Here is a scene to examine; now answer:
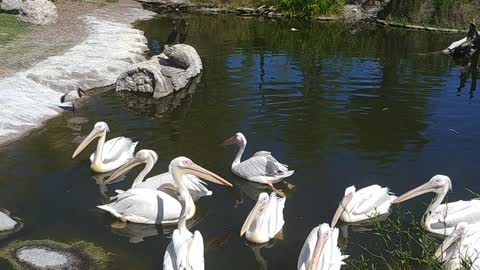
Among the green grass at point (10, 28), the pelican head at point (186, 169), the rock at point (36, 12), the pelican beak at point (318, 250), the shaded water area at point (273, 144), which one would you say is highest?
the rock at point (36, 12)

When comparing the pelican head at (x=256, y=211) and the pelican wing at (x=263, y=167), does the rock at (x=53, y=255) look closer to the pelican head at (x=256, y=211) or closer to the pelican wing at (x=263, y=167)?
the pelican head at (x=256, y=211)

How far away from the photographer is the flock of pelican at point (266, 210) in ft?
16.0

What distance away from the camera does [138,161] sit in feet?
22.9

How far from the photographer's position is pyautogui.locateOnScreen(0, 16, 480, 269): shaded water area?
593cm

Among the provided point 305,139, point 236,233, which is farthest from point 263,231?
point 305,139

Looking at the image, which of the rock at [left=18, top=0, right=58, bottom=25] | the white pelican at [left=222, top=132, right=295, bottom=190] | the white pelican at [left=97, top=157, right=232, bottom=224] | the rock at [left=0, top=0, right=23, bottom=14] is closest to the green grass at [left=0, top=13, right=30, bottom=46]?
the rock at [left=18, top=0, right=58, bottom=25]

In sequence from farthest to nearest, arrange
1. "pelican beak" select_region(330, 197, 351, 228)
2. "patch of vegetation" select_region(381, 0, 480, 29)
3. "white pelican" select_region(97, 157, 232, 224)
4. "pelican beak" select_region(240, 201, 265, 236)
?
"patch of vegetation" select_region(381, 0, 480, 29), "white pelican" select_region(97, 157, 232, 224), "pelican beak" select_region(330, 197, 351, 228), "pelican beak" select_region(240, 201, 265, 236)

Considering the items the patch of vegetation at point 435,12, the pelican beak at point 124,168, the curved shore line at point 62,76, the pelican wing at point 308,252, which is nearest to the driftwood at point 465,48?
the patch of vegetation at point 435,12

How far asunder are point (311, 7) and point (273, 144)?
64.3 ft

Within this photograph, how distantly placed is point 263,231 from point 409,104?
6371 mm

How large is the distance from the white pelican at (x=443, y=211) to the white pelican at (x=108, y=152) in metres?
3.56

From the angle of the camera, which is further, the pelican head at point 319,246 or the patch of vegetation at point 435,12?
the patch of vegetation at point 435,12

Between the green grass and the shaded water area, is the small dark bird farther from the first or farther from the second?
the green grass

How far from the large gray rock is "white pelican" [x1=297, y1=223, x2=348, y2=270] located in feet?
23.3
